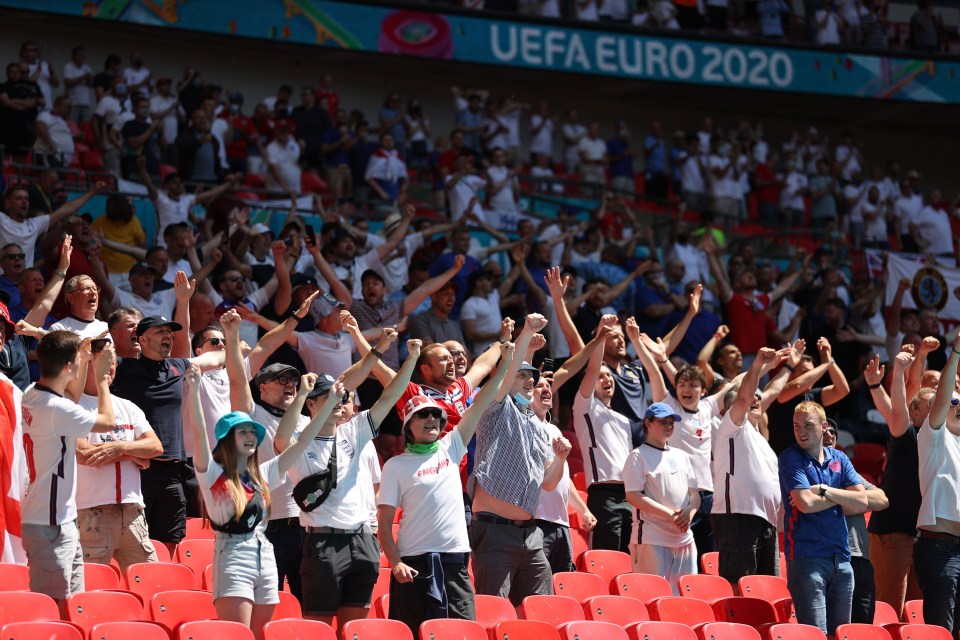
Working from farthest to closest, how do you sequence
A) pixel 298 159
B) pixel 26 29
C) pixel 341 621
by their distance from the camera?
pixel 26 29, pixel 298 159, pixel 341 621

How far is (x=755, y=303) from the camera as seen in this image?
12281 mm

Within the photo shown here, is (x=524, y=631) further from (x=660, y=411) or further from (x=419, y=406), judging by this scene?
(x=660, y=411)

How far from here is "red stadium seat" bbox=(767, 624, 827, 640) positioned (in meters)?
6.36

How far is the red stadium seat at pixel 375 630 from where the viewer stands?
17.3 feet

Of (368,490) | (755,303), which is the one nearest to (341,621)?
(368,490)

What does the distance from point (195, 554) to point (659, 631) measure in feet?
7.75

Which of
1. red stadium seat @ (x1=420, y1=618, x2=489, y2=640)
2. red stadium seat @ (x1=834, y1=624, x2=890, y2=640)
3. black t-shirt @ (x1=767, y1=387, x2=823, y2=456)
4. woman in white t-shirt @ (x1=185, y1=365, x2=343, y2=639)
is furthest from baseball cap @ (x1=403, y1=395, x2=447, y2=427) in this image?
black t-shirt @ (x1=767, y1=387, x2=823, y2=456)

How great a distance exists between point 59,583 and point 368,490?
4.82ft

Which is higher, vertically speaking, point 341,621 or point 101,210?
point 101,210

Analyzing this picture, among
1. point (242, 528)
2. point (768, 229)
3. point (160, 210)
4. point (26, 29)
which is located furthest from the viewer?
point (768, 229)

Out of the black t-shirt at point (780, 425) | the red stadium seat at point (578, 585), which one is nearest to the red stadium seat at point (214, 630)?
the red stadium seat at point (578, 585)

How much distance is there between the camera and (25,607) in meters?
4.95

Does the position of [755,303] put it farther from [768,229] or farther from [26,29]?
[26,29]

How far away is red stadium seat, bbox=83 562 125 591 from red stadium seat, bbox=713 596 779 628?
10.2 feet
